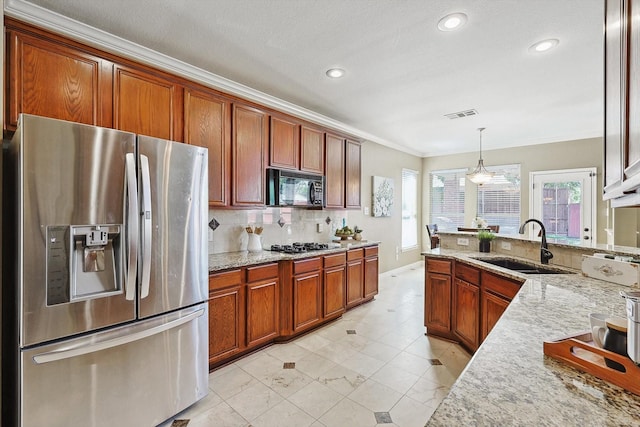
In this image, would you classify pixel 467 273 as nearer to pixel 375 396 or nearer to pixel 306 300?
pixel 375 396

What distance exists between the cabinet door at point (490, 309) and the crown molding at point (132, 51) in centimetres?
273

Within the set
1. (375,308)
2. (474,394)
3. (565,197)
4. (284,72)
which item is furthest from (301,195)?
(565,197)

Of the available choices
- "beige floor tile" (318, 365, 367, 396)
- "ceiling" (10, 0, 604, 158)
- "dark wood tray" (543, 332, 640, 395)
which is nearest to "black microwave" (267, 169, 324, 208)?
"ceiling" (10, 0, 604, 158)

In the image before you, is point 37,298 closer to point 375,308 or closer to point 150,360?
point 150,360

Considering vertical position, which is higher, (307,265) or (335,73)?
(335,73)

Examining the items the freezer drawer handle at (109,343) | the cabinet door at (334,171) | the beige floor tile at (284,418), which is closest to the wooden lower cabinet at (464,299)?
the cabinet door at (334,171)

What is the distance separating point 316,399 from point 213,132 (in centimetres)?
240

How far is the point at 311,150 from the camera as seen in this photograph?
377 centimetres

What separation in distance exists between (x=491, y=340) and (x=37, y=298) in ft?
6.61

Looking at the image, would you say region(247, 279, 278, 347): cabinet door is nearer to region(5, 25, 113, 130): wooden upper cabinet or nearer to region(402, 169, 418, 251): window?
region(5, 25, 113, 130): wooden upper cabinet

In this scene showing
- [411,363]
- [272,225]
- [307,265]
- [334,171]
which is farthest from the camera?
[334,171]

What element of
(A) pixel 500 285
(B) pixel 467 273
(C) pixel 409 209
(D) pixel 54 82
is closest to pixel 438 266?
(B) pixel 467 273

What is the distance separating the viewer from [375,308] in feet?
13.5

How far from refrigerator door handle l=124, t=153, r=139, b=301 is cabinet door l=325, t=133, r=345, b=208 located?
2538mm
